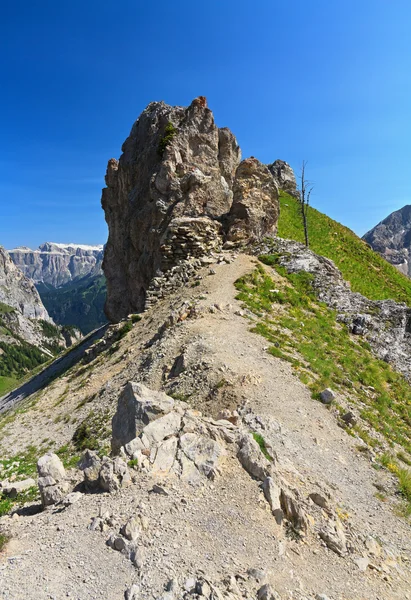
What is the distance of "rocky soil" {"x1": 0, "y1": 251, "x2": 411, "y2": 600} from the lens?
23.0 ft

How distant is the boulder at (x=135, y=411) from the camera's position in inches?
468

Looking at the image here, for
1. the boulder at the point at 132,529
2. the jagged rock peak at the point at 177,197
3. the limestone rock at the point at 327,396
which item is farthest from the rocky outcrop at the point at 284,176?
the boulder at the point at 132,529

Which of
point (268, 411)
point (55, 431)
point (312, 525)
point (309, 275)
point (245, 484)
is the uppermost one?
point (309, 275)

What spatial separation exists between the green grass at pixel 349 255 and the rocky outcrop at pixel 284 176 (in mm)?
16211

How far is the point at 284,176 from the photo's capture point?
84688 mm

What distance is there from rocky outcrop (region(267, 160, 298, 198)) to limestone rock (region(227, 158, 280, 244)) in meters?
46.3

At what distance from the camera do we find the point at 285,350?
65.6 ft

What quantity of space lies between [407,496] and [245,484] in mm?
6722

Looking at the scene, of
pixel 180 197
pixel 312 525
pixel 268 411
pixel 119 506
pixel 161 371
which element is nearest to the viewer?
pixel 119 506

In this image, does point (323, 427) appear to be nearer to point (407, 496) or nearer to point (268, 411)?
point (268, 411)

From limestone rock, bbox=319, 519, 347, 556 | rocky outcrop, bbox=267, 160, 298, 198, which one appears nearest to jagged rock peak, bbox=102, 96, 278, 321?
limestone rock, bbox=319, 519, 347, 556

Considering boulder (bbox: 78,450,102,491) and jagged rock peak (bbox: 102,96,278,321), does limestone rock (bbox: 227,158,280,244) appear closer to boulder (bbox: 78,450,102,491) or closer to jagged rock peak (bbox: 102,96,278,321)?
jagged rock peak (bbox: 102,96,278,321)

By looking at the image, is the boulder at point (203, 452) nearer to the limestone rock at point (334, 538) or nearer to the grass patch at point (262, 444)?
the grass patch at point (262, 444)

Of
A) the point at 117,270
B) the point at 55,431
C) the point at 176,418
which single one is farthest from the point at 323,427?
the point at 117,270
